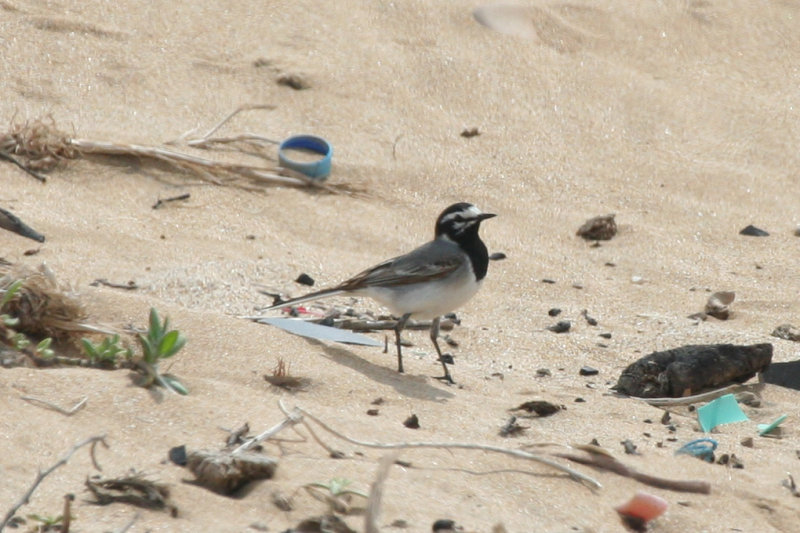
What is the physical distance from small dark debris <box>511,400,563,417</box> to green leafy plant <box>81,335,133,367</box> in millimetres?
1853

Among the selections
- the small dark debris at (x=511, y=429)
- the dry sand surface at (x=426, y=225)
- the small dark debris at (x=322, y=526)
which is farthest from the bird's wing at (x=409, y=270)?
the small dark debris at (x=322, y=526)

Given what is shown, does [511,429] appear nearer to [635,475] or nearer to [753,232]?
[635,475]

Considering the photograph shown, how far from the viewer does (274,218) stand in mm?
8109

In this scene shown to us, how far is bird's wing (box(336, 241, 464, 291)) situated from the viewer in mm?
6621

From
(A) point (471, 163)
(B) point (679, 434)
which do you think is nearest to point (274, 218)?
(A) point (471, 163)

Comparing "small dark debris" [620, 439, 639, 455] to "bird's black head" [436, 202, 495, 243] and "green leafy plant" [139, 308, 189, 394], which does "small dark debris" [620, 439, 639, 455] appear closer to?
"green leafy plant" [139, 308, 189, 394]

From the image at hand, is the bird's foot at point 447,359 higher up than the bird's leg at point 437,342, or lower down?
lower down

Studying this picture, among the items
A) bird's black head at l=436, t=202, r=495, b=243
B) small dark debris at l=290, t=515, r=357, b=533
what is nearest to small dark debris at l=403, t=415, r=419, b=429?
small dark debris at l=290, t=515, r=357, b=533

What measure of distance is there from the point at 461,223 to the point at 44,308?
2.63 meters

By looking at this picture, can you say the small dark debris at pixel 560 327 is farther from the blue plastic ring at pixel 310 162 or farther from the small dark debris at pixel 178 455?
the small dark debris at pixel 178 455

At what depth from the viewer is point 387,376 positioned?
603cm

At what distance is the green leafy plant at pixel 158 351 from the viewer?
470 cm

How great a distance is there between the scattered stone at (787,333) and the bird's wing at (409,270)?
202 centimetres

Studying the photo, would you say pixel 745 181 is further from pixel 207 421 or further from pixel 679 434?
pixel 207 421
